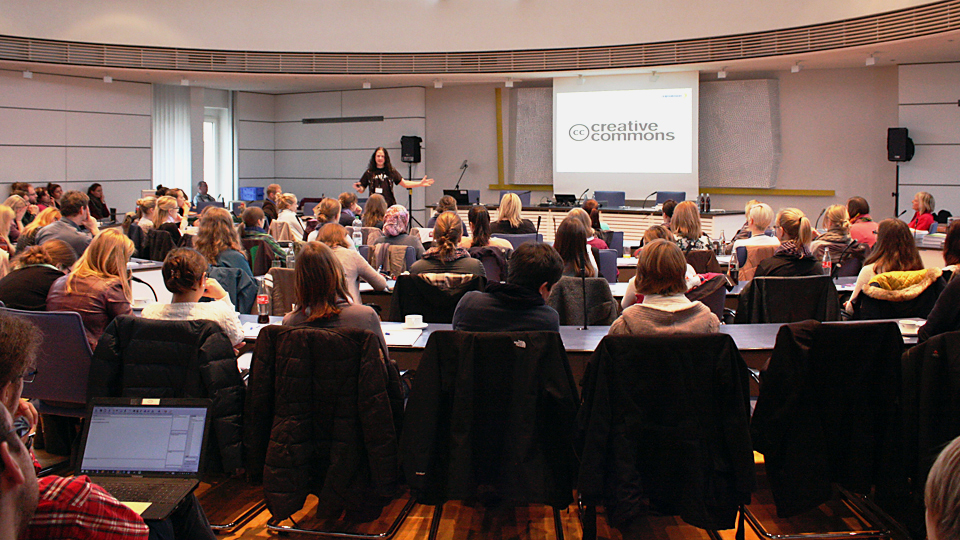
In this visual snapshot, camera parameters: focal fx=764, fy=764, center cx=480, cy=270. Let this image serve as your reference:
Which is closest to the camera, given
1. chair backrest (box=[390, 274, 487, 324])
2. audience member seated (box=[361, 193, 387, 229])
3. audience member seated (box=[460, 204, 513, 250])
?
chair backrest (box=[390, 274, 487, 324])

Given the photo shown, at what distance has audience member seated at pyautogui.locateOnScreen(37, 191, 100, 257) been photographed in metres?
5.79

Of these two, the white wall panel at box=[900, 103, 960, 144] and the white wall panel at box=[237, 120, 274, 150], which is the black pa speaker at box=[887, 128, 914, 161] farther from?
the white wall panel at box=[237, 120, 274, 150]

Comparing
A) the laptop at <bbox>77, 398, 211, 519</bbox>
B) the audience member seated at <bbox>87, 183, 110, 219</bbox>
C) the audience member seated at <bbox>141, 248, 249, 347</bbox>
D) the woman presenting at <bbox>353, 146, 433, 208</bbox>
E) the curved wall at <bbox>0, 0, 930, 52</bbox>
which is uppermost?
the curved wall at <bbox>0, 0, 930, 52</bbox>

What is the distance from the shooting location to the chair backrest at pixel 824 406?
2.74 m

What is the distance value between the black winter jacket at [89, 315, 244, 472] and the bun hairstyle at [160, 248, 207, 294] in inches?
13.7

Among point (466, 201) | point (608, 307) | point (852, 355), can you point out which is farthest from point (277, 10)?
point (852, 355)

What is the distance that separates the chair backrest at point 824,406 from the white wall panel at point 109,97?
13.0m

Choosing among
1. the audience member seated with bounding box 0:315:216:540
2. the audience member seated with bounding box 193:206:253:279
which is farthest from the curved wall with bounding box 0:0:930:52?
the audience member seated with bounding box 0:315:216:540

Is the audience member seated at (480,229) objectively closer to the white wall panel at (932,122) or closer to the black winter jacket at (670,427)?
the black winter jacket at (670,427)

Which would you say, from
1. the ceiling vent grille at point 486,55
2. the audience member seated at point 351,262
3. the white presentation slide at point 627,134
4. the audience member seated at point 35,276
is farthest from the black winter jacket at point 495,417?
the white presentation slide at point 627,134

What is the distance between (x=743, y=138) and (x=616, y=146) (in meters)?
2.05

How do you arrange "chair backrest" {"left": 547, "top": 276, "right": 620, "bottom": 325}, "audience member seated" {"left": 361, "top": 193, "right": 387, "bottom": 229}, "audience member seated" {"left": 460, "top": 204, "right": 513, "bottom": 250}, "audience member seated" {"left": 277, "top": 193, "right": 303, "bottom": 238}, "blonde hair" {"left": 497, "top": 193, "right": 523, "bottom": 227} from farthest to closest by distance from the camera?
"audience member seated" {"left": 277, "top": 193, "right": 303, "bottom": 238}, "audience member seated" {"left": 361, "top": 193, "right": 387, "bottom": 229}, "blonde hair" {"left": 497, "top": 193, "right": 523, "bottom": 227}, "audience member seated" {"left": 460, "top": 204, "right": 513, "bottom": 250}, "chair backrest" {"left": 547, "top": 276, "right": 620, "bottom": 325}

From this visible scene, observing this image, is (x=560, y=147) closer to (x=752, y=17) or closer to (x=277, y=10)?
(x=752, y=17)

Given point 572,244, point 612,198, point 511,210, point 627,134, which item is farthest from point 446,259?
point 627,134
